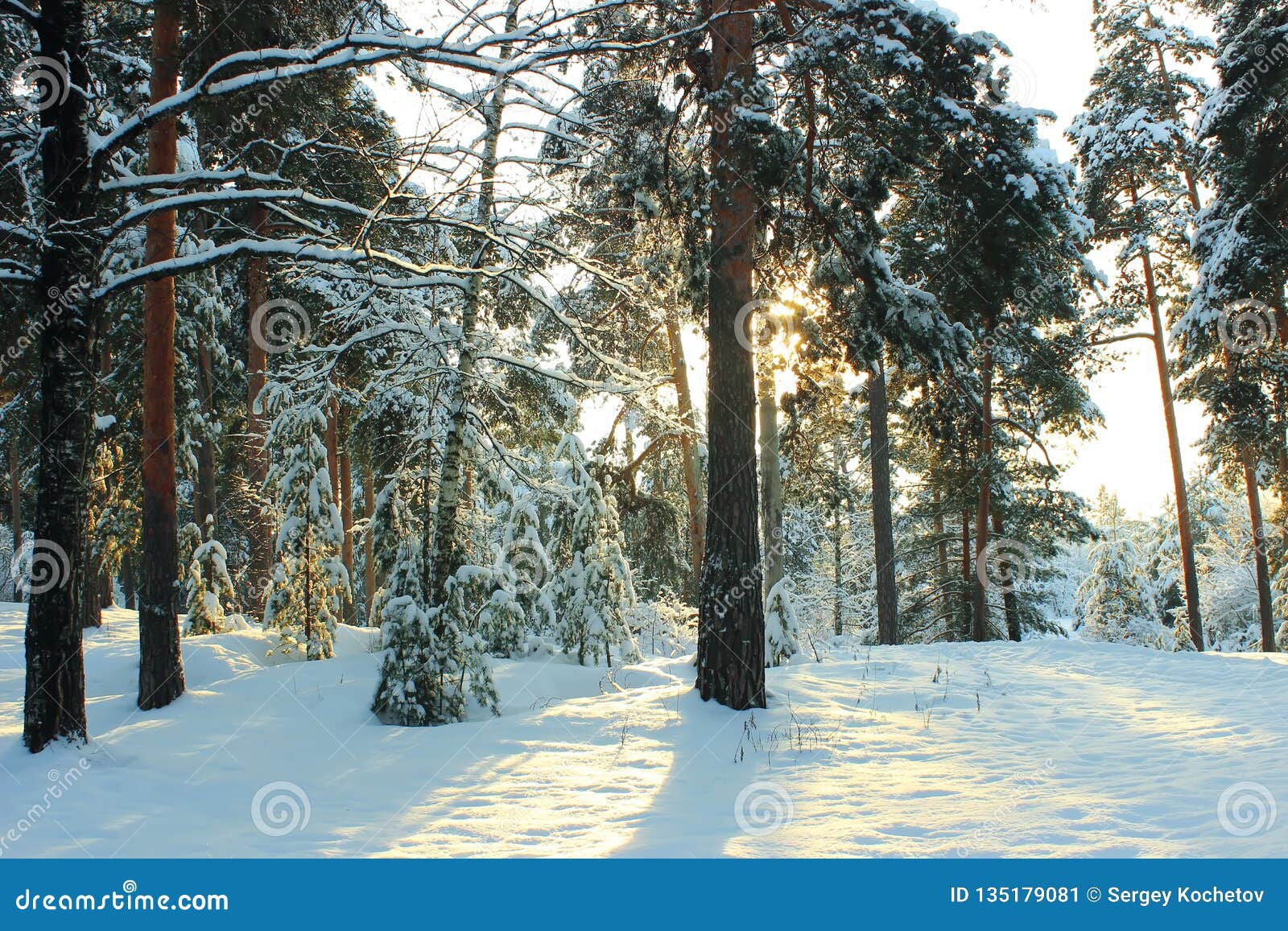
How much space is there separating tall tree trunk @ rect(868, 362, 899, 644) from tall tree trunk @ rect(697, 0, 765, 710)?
752cm

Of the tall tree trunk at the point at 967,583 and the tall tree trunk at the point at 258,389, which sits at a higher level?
the tall tree trunk at the point at 258,389

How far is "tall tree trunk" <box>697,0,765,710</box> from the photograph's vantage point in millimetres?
7109

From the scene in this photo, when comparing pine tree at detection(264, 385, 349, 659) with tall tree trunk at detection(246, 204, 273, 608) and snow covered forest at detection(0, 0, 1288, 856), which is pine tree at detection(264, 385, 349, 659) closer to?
snow covered forest at detection(0, 0, 1288, 856)

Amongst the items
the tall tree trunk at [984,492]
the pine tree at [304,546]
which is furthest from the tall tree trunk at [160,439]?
the tall tree trunk at [984,492]

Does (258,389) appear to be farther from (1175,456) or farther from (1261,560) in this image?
(1261,560)

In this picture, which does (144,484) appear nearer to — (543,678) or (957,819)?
(543,678)

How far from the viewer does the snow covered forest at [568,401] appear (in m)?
5.18

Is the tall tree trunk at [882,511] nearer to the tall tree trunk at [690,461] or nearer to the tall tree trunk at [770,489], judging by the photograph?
the tall tree trunk at [690,461]

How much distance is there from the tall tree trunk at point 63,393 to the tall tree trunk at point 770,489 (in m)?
7.74

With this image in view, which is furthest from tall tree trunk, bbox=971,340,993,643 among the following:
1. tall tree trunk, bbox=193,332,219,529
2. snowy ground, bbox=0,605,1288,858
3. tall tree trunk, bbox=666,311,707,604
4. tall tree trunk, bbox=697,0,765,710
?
tall tree trunk, bbox=193,332,219,529

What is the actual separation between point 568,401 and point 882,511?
7.68 metres

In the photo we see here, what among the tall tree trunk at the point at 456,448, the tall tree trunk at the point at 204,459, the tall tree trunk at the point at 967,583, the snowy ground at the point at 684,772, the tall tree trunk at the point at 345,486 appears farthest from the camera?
the tall tree trunk at the point at 967,583

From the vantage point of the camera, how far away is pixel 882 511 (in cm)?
1441
